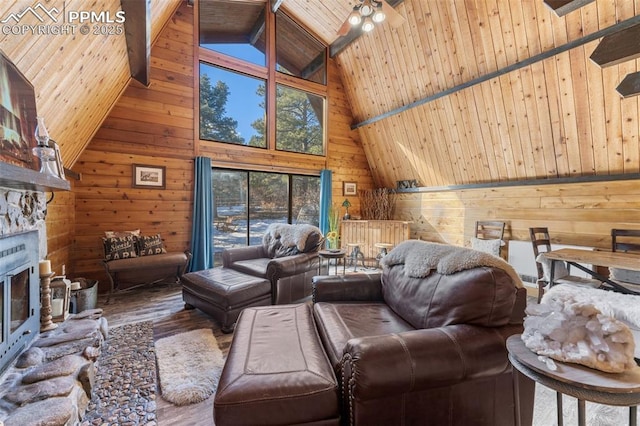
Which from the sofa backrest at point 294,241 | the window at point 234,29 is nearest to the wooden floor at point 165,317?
the sofa backrest at point 294,241

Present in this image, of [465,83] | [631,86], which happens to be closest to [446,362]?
[631,86]

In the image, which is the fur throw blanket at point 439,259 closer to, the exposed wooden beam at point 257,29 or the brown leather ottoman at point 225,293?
the brown leather ottoman at point 225,293

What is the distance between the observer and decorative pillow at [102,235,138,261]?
11.6ft

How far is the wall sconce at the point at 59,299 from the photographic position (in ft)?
7.26

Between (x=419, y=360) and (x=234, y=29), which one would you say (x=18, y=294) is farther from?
(x=234, y=29)

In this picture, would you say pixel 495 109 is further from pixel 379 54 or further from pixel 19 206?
pixel 19 206

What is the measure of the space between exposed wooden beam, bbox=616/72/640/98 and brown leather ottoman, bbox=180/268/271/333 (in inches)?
135

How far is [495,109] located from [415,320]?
3.63 metres

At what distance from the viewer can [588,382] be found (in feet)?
2.91

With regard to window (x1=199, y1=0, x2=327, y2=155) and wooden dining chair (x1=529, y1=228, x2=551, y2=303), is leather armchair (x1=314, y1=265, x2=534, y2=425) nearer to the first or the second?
wooden dining chair (x1=529, y1=228, x2=551, y2=303)

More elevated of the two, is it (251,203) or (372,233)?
(251,203)

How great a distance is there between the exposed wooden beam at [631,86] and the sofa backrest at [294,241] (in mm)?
3017

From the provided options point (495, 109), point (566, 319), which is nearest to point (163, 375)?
point (566, 319)

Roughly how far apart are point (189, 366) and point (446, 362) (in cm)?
183
